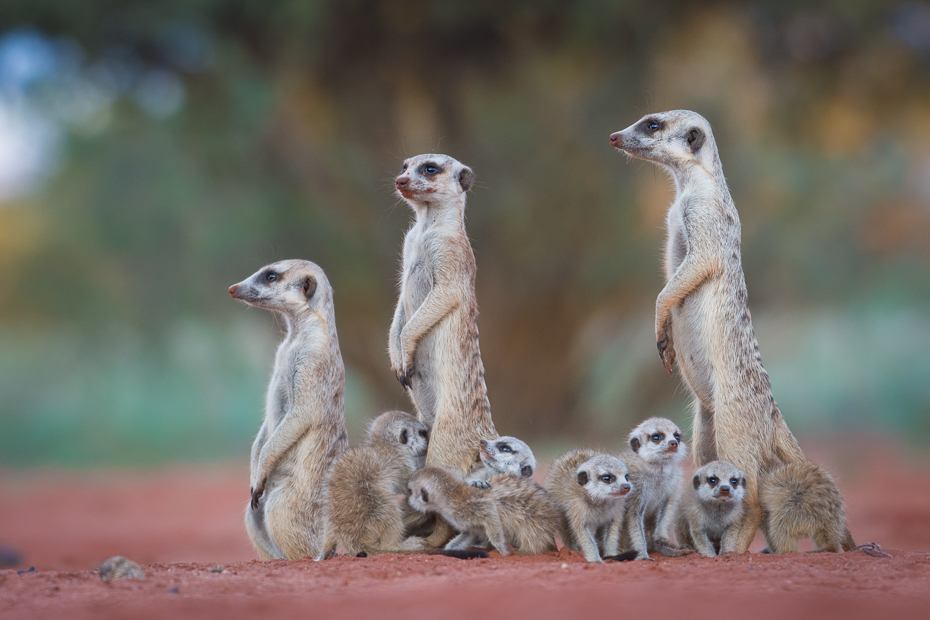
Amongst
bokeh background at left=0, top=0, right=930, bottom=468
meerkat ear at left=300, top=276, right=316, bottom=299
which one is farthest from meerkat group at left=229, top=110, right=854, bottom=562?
bokeh background at left=0, top=0, right=930, bottom=468

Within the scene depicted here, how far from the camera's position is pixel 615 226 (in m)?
11.1

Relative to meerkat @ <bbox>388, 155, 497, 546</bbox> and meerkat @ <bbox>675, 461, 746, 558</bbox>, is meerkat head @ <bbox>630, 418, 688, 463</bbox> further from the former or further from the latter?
meerkat @ <bbox>388, 155, 497, 546</bbox>

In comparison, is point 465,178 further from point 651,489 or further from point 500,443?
point 651,489

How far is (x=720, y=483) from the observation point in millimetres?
3633

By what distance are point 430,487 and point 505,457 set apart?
0.42m

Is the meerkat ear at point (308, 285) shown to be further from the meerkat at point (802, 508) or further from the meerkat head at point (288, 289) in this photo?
the meerkat at point (802, 508)

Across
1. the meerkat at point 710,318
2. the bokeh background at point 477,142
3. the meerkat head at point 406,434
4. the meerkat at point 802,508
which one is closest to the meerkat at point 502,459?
A: the meerkat head at point 406,434

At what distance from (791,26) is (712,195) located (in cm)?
774

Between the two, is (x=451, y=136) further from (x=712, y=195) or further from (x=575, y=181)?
(x=712, y=195)

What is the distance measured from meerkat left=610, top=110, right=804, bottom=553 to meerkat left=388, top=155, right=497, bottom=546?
84 centimetres

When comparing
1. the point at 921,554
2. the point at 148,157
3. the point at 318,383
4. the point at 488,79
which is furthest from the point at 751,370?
the point at 148,157

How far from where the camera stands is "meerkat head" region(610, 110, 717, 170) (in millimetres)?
4176

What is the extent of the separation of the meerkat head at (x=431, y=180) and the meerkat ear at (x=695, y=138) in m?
1.04

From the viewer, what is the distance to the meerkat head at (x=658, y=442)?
3.93m
